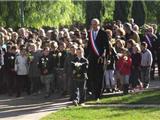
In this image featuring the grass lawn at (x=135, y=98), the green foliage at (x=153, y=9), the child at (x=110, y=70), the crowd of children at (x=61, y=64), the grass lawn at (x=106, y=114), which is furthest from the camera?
the green foliage at (x=153, y=9)

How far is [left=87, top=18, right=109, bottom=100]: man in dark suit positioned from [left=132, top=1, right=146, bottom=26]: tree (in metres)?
28.7

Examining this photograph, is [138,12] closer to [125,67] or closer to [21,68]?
[21,68]

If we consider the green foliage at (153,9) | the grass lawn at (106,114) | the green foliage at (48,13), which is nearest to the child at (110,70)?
the grass lawn at (106,114)

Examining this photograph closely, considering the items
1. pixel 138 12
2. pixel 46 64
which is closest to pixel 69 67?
pixel 46 64

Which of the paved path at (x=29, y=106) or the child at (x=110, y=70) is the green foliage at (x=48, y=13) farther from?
the child at (x=110, y=70)

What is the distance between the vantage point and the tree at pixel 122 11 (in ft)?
135

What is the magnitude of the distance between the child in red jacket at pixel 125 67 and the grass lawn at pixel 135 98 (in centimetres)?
39

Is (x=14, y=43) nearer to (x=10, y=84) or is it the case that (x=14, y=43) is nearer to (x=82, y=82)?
(x=10, y=84)

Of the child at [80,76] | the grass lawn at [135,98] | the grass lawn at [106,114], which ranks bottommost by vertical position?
the grass lawn at [106,114]

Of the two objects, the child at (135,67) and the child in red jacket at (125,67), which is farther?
the child at (135,67)

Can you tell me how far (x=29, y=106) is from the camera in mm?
14820

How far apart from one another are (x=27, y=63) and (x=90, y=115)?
4.26 meters

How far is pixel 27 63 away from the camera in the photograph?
16828 millimetres

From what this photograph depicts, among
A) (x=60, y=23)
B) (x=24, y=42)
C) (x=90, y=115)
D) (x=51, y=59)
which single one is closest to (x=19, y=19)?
(x=60, y=23)
